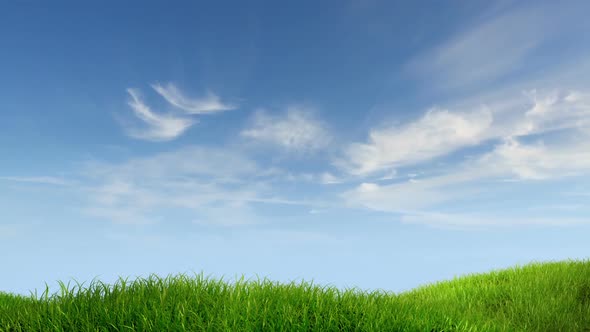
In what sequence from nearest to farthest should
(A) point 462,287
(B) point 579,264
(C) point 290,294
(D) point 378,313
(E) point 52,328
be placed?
(E) point 52,328, (D) point 378,313, (C) point 290,294, (A) point 462,287, (B) point 579,264

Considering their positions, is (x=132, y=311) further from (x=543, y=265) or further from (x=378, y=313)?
(x=543, y=265)

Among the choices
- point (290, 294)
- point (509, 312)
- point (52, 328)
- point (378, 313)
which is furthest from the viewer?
point (509, 312)

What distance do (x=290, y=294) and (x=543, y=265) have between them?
7.50 m

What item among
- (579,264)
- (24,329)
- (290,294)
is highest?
(579,264)

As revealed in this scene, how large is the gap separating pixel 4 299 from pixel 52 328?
430cm

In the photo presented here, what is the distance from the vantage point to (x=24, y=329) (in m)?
4.91

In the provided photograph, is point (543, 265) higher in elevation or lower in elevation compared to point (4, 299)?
higher

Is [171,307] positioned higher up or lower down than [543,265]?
lower down

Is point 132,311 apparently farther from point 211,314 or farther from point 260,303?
point 260,303

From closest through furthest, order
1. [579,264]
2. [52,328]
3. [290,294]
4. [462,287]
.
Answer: [52,328], [290,294], [462,287], [579,264]

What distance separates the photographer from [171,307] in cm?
488

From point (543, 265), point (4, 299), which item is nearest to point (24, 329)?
point (4, 299)

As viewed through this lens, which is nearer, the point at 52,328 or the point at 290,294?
the point at 52,328

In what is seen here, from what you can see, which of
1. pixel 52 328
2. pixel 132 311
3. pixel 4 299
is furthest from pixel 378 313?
pixel 4 299
